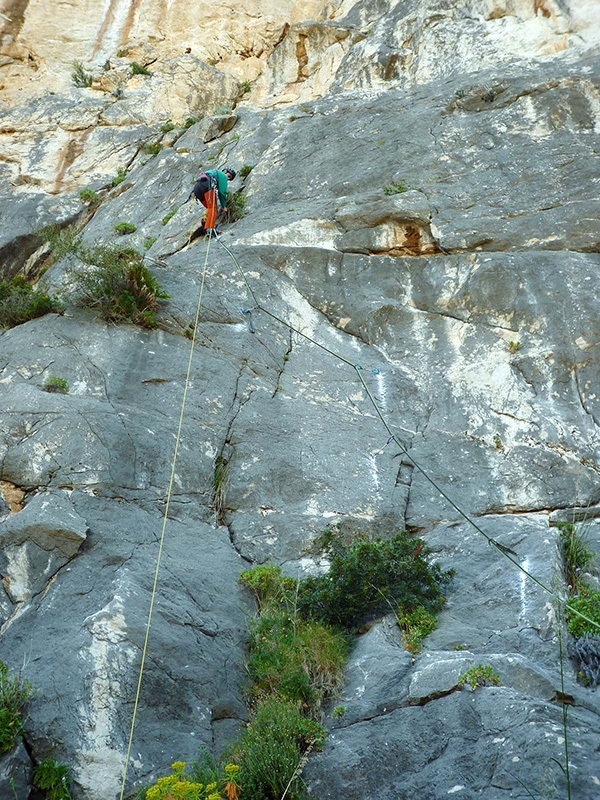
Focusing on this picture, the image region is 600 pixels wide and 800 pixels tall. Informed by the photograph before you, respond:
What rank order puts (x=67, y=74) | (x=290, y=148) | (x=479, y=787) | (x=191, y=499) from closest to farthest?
(x=479, y=787)
(x=191, y=499)
(x=290, y=148)
(x=67, y=74)

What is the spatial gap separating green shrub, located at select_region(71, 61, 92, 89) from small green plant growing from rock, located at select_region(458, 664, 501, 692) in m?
19.9

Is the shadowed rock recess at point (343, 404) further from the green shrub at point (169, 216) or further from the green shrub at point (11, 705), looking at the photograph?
the green shrub at point (11, 705)

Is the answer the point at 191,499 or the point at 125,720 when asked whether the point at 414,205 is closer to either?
the point at 191,499

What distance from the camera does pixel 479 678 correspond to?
702 centimetres

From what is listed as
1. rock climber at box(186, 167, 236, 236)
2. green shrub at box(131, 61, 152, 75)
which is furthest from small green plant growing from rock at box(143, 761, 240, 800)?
green shrub at box(131, 61, 152, 75)

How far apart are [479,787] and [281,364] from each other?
265 inches

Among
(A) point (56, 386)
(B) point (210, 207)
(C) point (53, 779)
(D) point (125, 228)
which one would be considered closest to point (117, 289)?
(A) point (56, 386)

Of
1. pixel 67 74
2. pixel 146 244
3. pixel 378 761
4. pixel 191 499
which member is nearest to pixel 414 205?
pixel 146 244

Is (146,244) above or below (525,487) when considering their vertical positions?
above

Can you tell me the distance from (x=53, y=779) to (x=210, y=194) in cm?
986

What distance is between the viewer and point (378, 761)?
663cm

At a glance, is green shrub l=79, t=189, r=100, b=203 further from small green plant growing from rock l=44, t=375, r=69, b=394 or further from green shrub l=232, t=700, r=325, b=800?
green shrub l=232, t=700, r=325, b=800

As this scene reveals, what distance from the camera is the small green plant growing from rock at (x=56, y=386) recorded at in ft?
33.8

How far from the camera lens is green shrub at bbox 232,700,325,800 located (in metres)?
6.45
